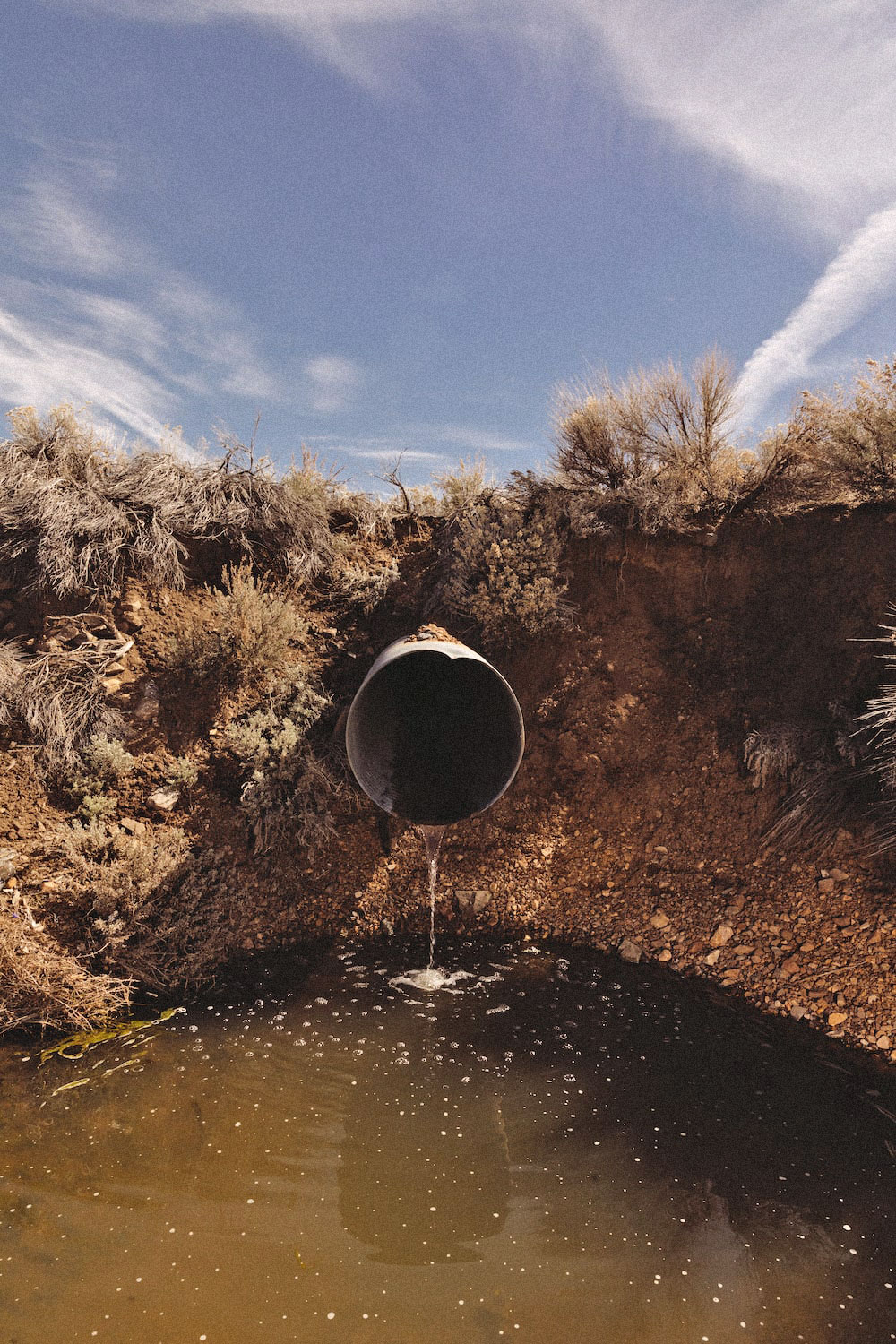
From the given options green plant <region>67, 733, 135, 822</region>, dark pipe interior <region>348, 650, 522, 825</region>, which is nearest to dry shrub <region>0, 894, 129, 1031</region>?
green plant <region>67, 733, 135, 822</region>

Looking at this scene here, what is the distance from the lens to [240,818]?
6.18 m

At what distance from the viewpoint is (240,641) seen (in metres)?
7.01

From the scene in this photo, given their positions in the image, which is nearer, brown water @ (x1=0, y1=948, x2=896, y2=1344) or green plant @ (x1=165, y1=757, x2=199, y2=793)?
brown water @ (x1=0, y1=948, x2=896, y2=1344)

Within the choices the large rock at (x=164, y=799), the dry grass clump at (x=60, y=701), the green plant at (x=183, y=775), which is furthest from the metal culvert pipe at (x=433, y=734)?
the dry grass clump at (x=60, y=701)

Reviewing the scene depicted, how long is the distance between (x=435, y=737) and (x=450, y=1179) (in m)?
3.20

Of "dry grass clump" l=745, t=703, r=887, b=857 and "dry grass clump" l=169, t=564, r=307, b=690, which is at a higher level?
"dry grass clump" l=169, t=564, r=307, b=690

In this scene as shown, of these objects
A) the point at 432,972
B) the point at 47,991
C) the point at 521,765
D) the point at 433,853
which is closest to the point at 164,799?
the point at 47,991

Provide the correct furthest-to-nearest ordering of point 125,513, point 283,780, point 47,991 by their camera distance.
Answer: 1. point 125,513
2. point 283,780
3. point 47,991

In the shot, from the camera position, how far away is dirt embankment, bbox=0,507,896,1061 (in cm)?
525

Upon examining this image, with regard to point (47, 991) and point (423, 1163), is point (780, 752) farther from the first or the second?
point (47, 991)

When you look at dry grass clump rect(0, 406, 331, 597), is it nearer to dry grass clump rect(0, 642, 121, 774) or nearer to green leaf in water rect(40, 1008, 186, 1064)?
dry grass clump rect(0, 642, 121, 774)

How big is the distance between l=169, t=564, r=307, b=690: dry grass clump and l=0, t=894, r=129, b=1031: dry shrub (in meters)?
2.75

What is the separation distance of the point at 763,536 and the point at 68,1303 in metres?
7.21

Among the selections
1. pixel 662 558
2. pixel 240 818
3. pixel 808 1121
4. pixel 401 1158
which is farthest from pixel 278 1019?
pixel 662 558
